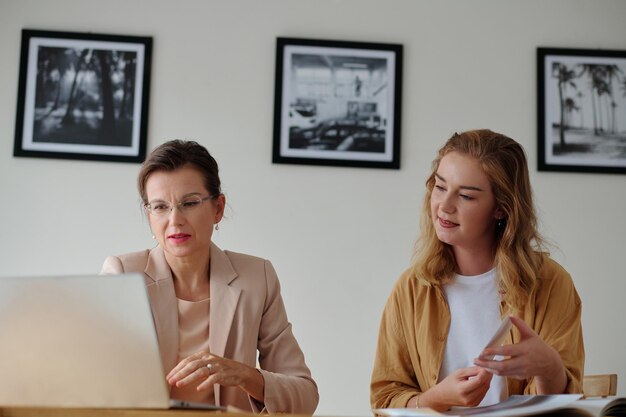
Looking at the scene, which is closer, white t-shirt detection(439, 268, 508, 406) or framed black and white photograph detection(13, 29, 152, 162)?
white t-shirt detection(439, 268, 508, 406)

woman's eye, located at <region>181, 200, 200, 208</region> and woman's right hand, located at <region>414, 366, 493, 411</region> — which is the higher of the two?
woman's eye, located at <region>181, 200, 200, 208</region>

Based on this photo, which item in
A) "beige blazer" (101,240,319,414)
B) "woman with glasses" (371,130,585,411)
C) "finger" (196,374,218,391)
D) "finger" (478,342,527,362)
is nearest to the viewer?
"finger" (478,342,527,362)

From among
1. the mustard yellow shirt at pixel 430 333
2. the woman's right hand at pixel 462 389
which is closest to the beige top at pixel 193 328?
the mustard yellow shirt at pixel 430 333

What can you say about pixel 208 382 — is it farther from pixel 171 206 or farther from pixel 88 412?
pixel 171 206

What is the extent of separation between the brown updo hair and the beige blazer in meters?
0.19

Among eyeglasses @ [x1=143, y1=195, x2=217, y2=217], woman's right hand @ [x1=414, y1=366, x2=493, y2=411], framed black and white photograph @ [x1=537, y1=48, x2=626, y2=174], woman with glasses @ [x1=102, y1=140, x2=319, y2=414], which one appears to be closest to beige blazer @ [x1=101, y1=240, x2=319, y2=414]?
woman with glasses @ [x1=102, y1=140, x2=319, y2=414]

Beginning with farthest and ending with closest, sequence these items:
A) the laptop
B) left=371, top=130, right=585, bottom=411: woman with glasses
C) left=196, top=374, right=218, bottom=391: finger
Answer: left=371, top=130, right=585, bottom=411: woman with glasses → left=196, top=374, right=218, bottom=391: finger → the laptop

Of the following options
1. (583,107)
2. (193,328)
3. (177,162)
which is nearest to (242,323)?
(193,328)

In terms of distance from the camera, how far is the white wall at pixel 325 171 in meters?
3.21

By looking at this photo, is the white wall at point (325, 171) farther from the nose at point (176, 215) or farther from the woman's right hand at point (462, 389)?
the woman's right hand at point (462, 389)

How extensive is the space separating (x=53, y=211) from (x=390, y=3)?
177 centimetres

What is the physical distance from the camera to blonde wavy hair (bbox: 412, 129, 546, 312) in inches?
77.0

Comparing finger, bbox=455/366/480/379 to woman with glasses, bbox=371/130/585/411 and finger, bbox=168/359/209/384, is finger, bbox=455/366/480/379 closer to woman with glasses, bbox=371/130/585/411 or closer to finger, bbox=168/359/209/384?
woman with glasses, bbox=371/130/585/411

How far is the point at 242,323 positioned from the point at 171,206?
361mm
